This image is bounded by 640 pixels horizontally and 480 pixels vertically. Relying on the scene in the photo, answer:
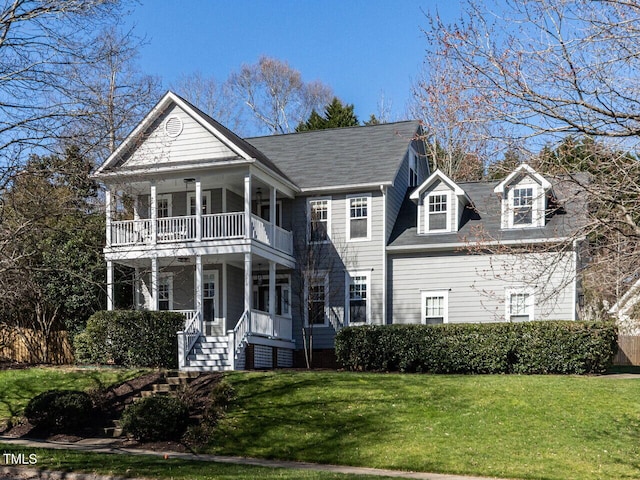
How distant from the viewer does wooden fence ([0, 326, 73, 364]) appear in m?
26.3

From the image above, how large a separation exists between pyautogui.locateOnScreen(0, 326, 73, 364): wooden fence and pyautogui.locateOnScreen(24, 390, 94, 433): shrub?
32.2 ft

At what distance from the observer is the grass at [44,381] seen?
1858cm

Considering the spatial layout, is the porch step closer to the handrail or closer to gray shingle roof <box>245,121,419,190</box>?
the handrail

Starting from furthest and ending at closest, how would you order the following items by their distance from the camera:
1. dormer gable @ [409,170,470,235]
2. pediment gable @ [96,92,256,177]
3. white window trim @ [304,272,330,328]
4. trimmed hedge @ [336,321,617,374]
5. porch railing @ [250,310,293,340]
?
white window trim @ [304,272,330,328] → dormer gable @ [409,170,470,235] → pediment gable @ [96,92,256,177] → porch railing @ [250,310,293,340] → trimmed hedge @ [336,321,617,374]

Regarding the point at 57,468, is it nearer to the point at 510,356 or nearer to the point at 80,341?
the point at 80,341

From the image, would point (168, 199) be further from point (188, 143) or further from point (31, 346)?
point (31, 346)

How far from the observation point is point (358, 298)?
25.9 metres

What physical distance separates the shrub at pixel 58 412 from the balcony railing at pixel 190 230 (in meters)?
7.74

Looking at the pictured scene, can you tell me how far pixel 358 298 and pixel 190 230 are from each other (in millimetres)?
6148

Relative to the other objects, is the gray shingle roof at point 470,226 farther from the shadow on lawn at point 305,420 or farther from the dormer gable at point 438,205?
the shadow on lawn at point 305,420

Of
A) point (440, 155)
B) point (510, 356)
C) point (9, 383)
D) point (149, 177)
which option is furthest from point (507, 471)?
point (440, 155)

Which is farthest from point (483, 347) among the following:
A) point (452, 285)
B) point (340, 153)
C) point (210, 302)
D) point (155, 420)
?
point (340, 153)

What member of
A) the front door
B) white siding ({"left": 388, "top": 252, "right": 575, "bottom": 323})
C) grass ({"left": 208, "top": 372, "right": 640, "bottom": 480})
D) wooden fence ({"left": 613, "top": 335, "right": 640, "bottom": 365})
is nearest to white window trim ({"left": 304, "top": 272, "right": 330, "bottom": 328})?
white siding ({"left": 388, "top": 252, "right": 575, "bottom": 323})

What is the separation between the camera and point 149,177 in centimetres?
2414
